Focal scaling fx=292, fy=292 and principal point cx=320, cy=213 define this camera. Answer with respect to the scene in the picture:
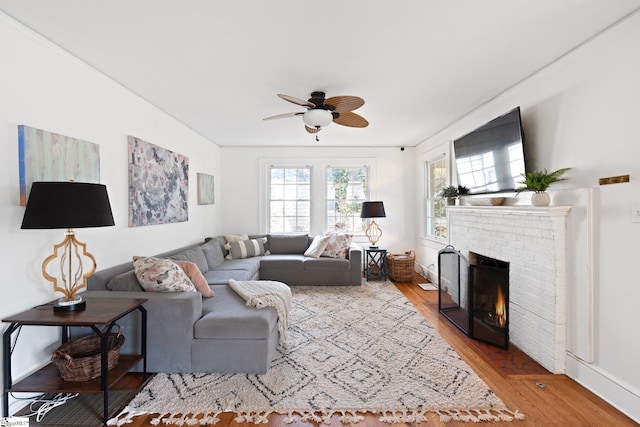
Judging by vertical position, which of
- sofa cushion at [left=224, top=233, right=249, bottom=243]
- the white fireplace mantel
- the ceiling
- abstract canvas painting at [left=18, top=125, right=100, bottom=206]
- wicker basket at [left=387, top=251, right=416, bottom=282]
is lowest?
wicker basket at [left=387, top=251, right=416, bottom=282]

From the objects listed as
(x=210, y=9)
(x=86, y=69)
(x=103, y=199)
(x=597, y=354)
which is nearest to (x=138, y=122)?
(x=86, y=69)

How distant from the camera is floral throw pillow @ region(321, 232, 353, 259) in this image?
495 cm

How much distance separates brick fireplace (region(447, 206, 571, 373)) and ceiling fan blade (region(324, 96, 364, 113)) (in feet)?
5.61

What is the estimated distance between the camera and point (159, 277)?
2.39m

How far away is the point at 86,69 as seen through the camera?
246 centimetres

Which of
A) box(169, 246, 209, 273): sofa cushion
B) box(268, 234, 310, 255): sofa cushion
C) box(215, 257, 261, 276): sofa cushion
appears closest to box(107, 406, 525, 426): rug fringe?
box(169, 246, 209, 273): sofa cushion

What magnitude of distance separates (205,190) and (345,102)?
3.28 metres

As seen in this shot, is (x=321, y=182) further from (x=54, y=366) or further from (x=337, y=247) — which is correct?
(x=54, y=366)

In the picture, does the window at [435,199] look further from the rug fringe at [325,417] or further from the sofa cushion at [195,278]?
the sofa cushion at [195,278]

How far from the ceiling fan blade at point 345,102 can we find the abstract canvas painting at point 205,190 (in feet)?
9.76

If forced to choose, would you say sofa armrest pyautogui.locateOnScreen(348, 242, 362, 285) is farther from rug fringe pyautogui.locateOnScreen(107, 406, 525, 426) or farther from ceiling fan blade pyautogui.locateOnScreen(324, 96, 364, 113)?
rug fringe pyautogui.locateOnScreen(107, 406, 525, 426)

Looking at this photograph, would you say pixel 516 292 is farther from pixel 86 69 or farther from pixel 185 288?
pixel 86 69

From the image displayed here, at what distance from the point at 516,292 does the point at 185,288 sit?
3007 millimetres

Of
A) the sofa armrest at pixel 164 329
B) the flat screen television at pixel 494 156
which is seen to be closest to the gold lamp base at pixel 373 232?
the flat screen television at pixel 494 156
